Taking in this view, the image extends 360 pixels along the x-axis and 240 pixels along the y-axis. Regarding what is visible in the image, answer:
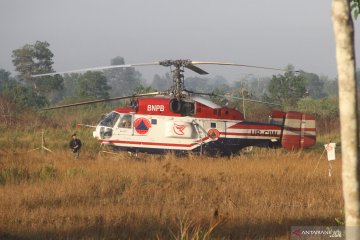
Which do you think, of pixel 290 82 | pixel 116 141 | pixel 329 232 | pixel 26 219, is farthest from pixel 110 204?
pixel 290 82

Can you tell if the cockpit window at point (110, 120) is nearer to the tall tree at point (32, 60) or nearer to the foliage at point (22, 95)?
the foliage at point (22, 95)

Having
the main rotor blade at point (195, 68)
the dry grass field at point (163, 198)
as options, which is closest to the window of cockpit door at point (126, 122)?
the dry grass field at point (163, 198)

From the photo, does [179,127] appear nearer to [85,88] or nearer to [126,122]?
[126,122]

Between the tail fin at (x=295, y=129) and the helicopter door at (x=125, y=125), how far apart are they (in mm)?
4954

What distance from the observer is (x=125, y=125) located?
18.2 m

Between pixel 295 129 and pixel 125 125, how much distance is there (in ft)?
19.2

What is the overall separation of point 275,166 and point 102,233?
9.19m

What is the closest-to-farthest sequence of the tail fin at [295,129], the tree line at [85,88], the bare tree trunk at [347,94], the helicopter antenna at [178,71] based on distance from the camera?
1. the bare tree trunk at [347,94]
2. the helicopter antenna at [178,71]
3. the tail fin at [295,129]
4. the tree line at [85,88]

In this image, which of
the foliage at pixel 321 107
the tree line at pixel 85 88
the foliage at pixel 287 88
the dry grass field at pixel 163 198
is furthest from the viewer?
the foliage at pixel 287 88

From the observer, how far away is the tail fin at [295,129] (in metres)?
18.9

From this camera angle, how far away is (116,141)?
18.3 m

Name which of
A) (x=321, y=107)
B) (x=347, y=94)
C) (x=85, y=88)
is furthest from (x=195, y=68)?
(x=85, y=88)

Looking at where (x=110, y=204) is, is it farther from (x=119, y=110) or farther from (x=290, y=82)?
(x=290, y=82)

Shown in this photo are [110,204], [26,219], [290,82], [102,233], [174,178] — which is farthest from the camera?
[290,82]
